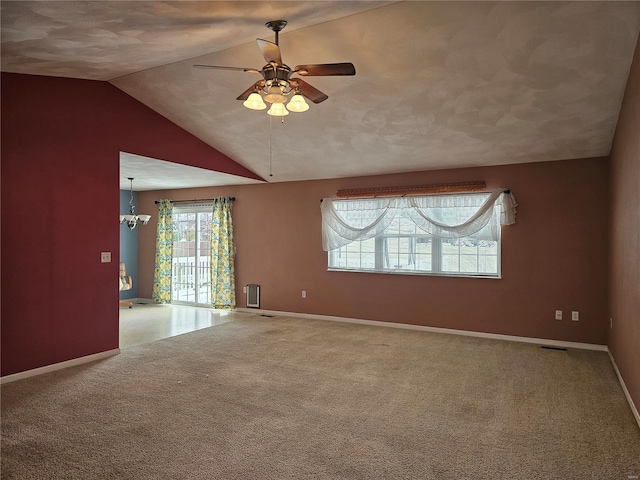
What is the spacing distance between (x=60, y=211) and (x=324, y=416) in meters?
3.26

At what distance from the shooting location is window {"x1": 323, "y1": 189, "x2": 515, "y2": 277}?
5.58m

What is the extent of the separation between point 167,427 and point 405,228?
4.29 m

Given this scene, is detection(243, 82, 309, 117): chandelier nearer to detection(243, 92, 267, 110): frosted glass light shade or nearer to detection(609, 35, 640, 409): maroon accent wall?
detection(243, 92, 267, 110): frosted glass light shade

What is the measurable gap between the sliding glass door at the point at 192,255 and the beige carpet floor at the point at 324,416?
131 inches

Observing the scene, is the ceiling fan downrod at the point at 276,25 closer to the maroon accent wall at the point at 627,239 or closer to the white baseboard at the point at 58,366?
the maroon accent wall at the point at 627,239

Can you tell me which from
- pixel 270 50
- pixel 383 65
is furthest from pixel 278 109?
pixel 383 65

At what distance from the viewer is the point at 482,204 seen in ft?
18.3

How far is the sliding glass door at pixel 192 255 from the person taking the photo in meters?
8.12

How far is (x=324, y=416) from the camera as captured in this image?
307 centimetres

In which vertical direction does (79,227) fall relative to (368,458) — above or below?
above

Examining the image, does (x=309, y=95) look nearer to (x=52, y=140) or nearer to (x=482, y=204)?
(x=52, y=140)

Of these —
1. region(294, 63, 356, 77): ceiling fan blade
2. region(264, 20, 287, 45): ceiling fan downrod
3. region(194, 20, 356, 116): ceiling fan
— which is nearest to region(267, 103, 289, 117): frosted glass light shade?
region(194, 20, 356, 116): ceiling fan

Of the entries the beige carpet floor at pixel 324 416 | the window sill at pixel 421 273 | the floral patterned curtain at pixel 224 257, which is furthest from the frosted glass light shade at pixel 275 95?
the floral patterned curtain at pixel 224 257

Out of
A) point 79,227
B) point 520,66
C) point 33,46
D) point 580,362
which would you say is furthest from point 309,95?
point 580,362
